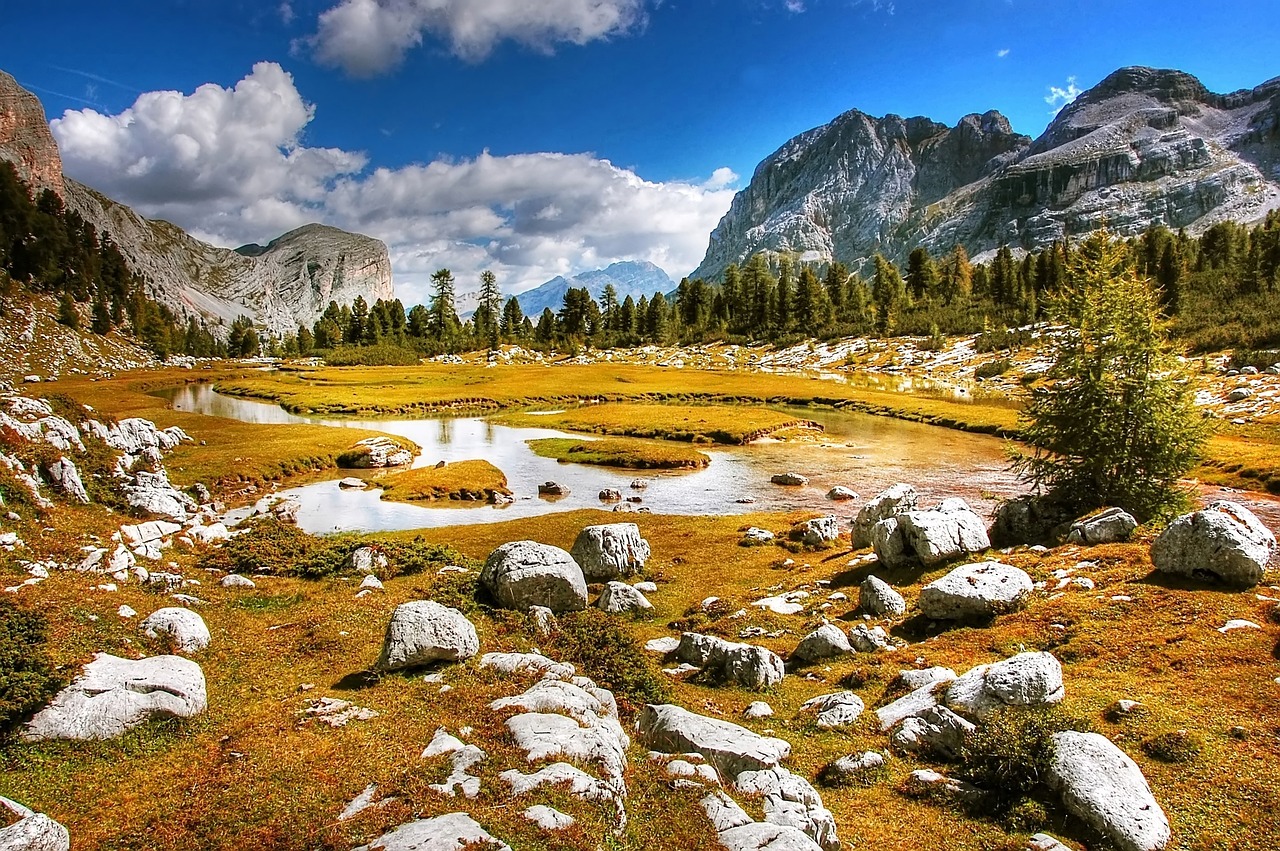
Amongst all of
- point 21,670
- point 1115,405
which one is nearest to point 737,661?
point 21,670

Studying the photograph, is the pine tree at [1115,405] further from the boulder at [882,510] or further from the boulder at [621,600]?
the boulder at [621,600]

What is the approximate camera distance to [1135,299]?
2428 cm

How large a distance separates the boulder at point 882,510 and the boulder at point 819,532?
1.91 meters

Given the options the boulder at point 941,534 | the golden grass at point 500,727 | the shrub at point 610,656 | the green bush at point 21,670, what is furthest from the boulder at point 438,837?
the boulder at point 941,534

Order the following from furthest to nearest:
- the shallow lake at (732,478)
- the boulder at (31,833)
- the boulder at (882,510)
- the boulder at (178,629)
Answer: the shallow lake at (732,478) → the boulder at (882,510) → the boulder at (178,629) → the boulder at (31,833)

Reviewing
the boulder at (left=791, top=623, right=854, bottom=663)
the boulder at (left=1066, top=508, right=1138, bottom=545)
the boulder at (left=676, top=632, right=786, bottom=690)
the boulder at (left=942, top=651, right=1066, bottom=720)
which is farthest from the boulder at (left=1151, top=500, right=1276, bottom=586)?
the boulder at (left=676, top=632, right=786, bottom=690)

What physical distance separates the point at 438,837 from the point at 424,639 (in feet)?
23.7

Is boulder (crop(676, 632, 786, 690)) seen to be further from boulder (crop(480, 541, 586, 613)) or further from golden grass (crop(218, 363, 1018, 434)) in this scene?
golden grass (crop(218, 363, 1018, 434))

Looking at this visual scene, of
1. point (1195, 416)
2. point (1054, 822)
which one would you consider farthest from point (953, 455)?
point (1054, 822)

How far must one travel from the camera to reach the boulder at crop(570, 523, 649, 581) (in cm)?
2612

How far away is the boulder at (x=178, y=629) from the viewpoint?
582 inches

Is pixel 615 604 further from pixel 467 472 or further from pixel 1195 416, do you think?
pixel 467 472

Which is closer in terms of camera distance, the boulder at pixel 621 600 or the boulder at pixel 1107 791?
the boulder at pixel 1107 791

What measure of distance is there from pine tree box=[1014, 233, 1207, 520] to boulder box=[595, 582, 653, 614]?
57.2 ft
